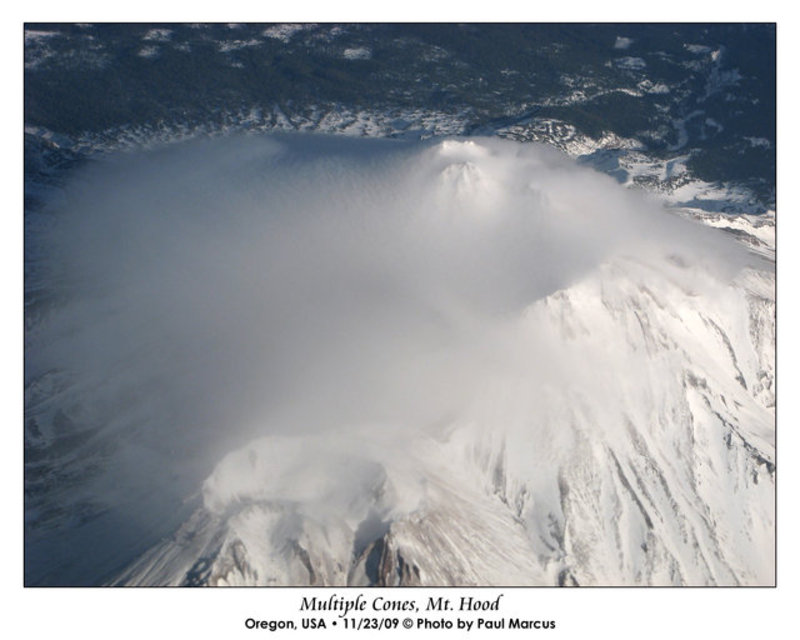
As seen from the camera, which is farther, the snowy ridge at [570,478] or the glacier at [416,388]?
the glacier at [416,388]

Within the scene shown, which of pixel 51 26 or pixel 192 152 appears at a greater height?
pixel 51 26

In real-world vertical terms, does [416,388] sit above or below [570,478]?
above

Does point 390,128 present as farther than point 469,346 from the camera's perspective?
Yes

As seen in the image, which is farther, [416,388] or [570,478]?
[416,388]

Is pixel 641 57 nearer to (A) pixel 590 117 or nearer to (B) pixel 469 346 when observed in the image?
(A) pixel 590 117

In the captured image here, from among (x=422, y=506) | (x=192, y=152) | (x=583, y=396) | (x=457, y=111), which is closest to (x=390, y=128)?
(x=457, y=111)

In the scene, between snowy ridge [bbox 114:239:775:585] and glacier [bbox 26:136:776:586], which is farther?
glacier [bbox 26:136:776:586]

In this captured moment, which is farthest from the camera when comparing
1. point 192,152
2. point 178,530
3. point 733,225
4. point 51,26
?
point 51,26

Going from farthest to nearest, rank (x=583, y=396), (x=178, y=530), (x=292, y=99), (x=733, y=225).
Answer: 1. (x=292, y=99)
2. (x=733, y=225)
3. (x=583, y=396)
4. (x=178, y=530)
